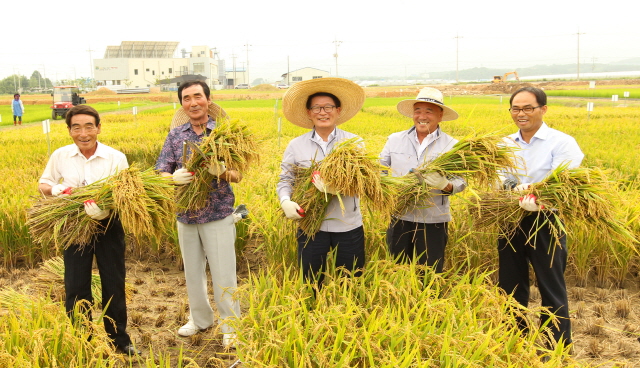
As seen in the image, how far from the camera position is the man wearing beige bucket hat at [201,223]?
2.79m

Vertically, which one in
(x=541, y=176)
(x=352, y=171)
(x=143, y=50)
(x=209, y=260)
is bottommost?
(x=209, y=260)

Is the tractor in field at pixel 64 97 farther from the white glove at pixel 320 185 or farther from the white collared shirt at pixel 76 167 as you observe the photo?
the white glove at pixel 320 185

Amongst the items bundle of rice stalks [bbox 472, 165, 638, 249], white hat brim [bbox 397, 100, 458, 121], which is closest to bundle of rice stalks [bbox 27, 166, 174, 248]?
white hat brim [bbox 397, 100, 458, 121]

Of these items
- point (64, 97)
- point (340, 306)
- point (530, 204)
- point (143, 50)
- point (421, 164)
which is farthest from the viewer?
point (143, 50)

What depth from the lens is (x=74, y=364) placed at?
73.7 inches

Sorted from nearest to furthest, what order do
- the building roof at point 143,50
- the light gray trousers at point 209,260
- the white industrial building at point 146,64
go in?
1. the light gray trousers at point 209,260
2. the white industrial building at point 146,64
3. the building roof at point 143,50

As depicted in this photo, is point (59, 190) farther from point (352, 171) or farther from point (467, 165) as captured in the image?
point (467, 165)

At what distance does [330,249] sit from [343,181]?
1.82ft

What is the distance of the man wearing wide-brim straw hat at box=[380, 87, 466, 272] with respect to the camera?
2803 mm

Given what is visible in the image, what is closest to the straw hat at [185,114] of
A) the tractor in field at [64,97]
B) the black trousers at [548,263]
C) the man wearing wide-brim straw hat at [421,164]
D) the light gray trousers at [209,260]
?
the light gray trousers at [209,260]

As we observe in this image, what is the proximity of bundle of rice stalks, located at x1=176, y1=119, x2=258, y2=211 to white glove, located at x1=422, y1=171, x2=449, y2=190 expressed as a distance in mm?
961

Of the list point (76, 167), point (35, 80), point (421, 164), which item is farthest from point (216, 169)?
point (35, 80)

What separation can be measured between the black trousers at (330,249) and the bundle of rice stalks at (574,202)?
0.70 meters

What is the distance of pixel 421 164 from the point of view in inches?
110
